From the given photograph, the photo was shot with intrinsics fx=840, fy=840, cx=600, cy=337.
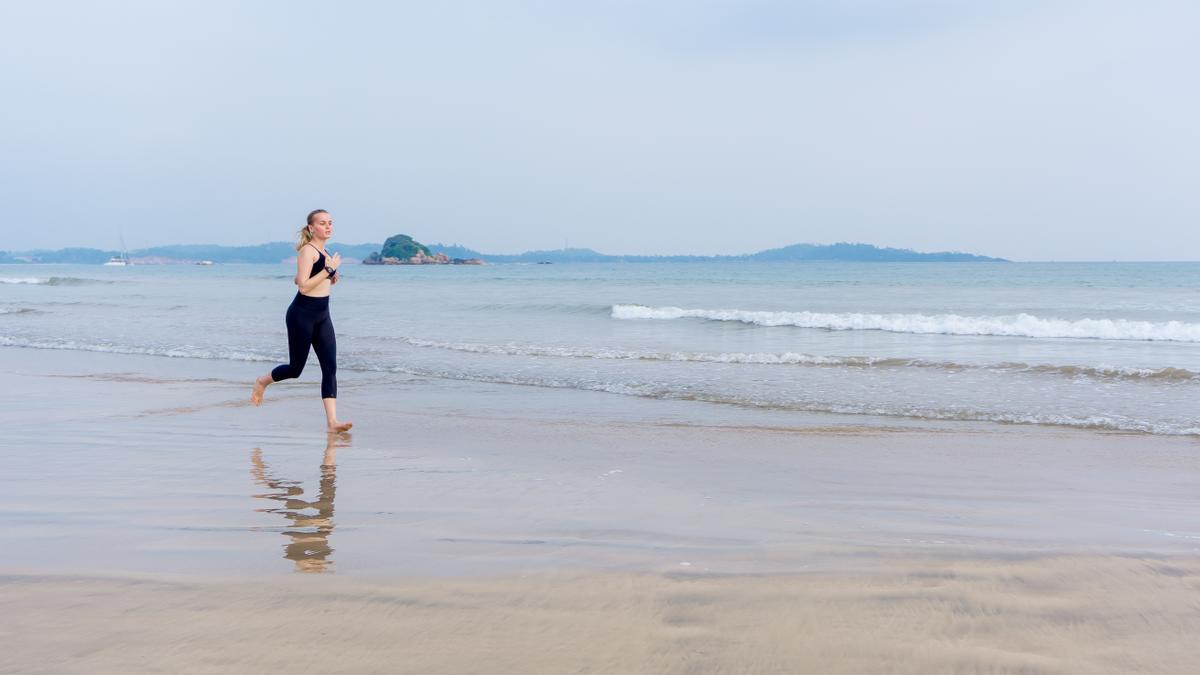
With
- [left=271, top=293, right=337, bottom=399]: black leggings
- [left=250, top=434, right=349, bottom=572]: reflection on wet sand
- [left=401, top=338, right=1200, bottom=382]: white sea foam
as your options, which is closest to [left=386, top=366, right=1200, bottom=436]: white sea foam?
[left=401, top=338, right=1200, bottom=382]: white sea foam

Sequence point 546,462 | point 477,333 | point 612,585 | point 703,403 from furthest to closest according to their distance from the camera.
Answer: point 477,333 → point 703,403 → point 546,462 → point 612,585

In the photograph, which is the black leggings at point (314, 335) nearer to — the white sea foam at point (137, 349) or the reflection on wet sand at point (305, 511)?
the reflection on wet sand at point (305, 511)

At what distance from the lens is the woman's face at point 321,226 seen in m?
7.38

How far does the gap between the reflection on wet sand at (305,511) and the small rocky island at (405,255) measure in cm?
13358

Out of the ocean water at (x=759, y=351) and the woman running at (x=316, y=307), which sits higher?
the woman running at (x=316, y=307)

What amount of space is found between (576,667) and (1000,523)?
284 centimetres

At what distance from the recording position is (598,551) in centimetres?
384

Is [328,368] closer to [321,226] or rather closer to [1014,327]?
[321,226]

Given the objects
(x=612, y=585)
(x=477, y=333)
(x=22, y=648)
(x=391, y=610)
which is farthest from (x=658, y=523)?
(x=477, y=333)

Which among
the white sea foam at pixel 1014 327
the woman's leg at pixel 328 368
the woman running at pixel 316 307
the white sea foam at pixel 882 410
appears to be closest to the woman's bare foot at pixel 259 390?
the woman running at pixel 316 307

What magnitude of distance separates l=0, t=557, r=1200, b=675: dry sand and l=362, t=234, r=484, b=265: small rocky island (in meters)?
136

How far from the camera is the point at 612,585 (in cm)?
336

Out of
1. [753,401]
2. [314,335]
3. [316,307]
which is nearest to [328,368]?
[314,335]

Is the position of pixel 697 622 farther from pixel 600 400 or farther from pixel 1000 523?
pixel 600 400
